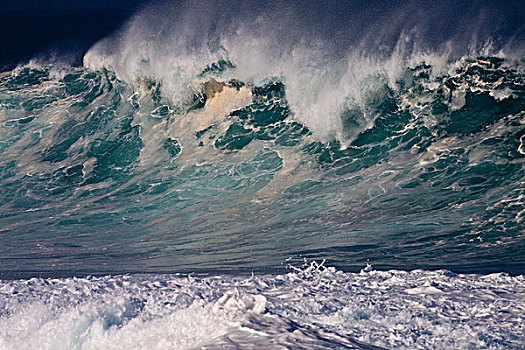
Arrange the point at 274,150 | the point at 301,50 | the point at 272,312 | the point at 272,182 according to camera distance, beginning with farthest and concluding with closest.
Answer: the point at 301,50
the point at 274,150
the point at 272,182
the point at 272,312

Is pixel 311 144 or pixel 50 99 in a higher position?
pixel 50 99

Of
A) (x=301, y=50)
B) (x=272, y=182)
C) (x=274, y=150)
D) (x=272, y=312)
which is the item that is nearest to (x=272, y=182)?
(x=272, y=182)

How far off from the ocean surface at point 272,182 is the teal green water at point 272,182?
31mm

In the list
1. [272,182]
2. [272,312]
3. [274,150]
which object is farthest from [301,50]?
[272,312]

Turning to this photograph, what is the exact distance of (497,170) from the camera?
24.1 ft

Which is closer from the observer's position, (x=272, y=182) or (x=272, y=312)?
(x=272, y=312)

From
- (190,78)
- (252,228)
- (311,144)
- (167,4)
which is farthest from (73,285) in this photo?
(167,4)

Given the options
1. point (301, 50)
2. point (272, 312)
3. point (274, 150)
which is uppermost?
point (301, 50)

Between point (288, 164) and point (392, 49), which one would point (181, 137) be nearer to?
point (288, 164)

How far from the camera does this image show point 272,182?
27.2 ft

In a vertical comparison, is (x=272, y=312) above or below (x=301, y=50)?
below

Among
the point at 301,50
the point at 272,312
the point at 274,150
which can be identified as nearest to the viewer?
the point at 272,312

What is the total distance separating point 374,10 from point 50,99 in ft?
21.2

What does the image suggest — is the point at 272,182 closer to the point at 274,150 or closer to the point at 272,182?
the point at 272,182
